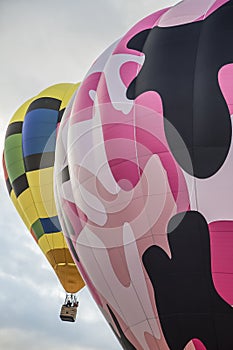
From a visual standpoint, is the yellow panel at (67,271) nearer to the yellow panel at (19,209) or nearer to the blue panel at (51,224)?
the blue panel at (51,224)

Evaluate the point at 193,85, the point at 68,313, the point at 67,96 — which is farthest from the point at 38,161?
the point at 193,85

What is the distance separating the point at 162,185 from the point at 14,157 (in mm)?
6328

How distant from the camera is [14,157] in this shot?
554 inches

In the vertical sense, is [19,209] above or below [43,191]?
below

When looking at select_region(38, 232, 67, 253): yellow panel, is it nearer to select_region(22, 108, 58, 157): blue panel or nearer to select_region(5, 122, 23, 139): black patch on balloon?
select_region(22, 108, 58, 157): blue panel

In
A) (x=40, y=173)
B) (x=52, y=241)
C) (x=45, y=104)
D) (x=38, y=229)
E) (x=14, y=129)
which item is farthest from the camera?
(x=14, y=129)

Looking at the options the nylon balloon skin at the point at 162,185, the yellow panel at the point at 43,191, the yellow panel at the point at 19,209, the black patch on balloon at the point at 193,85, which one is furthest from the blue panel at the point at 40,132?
the black patch on balloon at the point at 193,85

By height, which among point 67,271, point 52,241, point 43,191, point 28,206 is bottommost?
point 67,271

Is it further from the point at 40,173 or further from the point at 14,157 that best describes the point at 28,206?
the point at 14,157

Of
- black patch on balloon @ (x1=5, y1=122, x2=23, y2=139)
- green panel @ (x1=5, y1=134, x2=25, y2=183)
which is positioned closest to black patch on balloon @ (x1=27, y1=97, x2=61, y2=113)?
black patch on balloon @ (x1=5, y1=122, x2=23, y2=139)

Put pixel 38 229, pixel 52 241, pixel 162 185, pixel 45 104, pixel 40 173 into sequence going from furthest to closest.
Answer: pixel 45 104 < pixel 40 173 < pixel 38 229 < pixel 52 241 < pixel 162 185

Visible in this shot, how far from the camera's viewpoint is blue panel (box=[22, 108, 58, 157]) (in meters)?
13.9

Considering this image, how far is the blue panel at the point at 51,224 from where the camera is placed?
13.2 m

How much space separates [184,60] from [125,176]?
1448 millimetres
